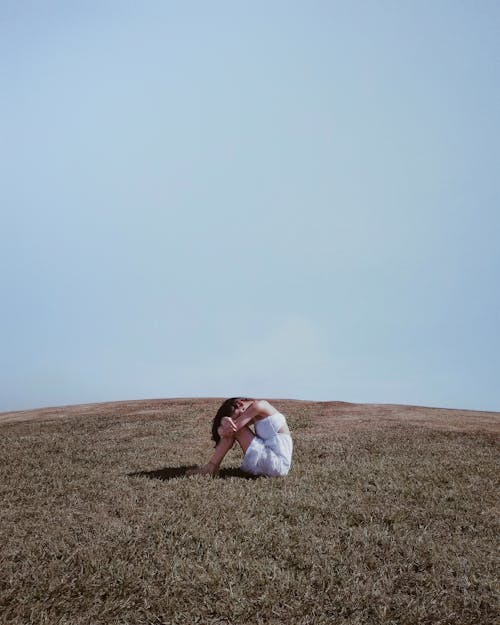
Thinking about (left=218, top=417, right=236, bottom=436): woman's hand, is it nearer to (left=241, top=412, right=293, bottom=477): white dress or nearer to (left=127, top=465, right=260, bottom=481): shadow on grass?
(left=241, top=412, right=293, bottom=477): white dress

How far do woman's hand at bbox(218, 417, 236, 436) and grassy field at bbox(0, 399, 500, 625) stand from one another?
86 centimetres

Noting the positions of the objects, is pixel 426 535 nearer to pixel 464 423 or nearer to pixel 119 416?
pixel 464 423

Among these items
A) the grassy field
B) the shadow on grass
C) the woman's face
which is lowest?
the grassy field

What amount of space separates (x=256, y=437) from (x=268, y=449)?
0.32 m

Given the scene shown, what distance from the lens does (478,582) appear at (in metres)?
5.86

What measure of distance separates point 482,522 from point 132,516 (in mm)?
5325

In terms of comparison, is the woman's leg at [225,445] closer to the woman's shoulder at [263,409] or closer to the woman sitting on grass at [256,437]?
the woman sitting on grass at [256,437]

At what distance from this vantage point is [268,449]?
959 centimetres

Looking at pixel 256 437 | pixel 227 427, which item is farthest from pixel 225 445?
pixel 256 437

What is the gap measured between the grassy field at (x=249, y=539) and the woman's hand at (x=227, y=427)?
2.83ft

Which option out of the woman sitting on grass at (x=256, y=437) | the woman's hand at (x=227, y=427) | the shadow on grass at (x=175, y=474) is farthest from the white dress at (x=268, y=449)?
the woman's hand at (x=227, y=427)

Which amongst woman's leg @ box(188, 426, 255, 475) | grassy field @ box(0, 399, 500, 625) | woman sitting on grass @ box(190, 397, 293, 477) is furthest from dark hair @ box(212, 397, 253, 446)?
grassy field @ box(0, 399, 500, 625)

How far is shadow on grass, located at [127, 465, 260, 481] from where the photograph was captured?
384 inches

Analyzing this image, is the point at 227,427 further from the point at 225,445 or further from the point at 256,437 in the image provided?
the point at 256,437
